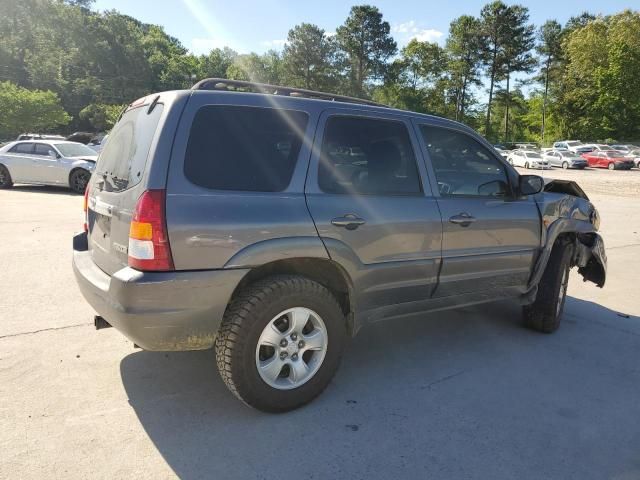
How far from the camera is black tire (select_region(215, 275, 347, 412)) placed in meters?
2.73

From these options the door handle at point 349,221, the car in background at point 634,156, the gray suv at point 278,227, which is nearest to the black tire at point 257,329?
the gray suv at point 278,227

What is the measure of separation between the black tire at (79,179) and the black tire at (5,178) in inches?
95.3

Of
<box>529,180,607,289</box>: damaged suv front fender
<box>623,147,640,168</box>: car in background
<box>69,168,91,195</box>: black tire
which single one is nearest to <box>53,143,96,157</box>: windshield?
<box>69,168,91,195</box>: black tire

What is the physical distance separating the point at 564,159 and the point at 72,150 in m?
37.4

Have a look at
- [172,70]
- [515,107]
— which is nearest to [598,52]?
[515,107]

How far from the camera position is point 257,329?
109 inches

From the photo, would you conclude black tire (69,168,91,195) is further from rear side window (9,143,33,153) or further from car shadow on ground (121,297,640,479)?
car shadow on ground (121,297,640,479)

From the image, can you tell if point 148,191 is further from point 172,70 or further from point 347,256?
point 172,70

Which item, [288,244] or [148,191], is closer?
[148,191]

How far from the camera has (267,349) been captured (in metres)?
2.95

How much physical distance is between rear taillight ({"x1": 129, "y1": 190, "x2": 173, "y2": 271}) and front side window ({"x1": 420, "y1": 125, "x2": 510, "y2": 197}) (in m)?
1.98

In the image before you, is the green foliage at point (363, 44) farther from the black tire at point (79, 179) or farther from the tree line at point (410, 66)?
the black tire at point (79, 179)

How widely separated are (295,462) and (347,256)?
120 centimetres

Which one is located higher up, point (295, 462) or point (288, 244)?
point (288, 244)
